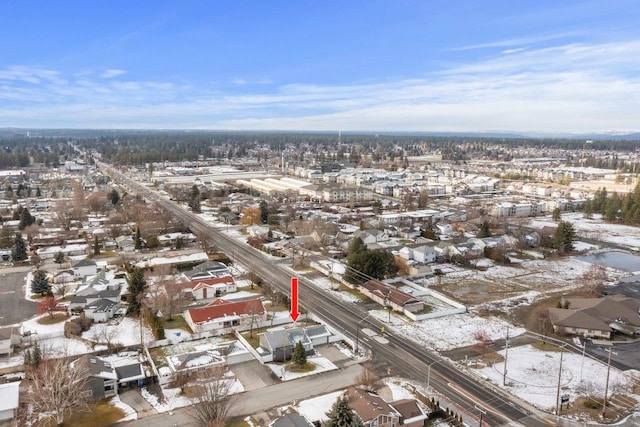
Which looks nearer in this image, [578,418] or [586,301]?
[578,418]

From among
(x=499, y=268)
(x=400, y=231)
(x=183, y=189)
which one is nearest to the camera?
(x=499, y=268)

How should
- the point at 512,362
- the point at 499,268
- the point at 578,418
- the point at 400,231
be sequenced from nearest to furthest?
the point at 578,418
the point at 512,362
the point at 499,268
the point at 400,231

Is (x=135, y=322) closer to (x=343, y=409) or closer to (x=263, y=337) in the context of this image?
(x=263, y=337)

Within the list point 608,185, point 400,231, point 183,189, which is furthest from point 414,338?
point 608,185

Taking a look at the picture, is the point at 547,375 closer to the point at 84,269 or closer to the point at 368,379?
the point at 368,379

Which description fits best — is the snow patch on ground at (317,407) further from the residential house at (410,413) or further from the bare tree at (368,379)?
the residential house at (410,413)

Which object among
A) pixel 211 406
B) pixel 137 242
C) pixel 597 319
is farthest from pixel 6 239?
pixel 597 319
